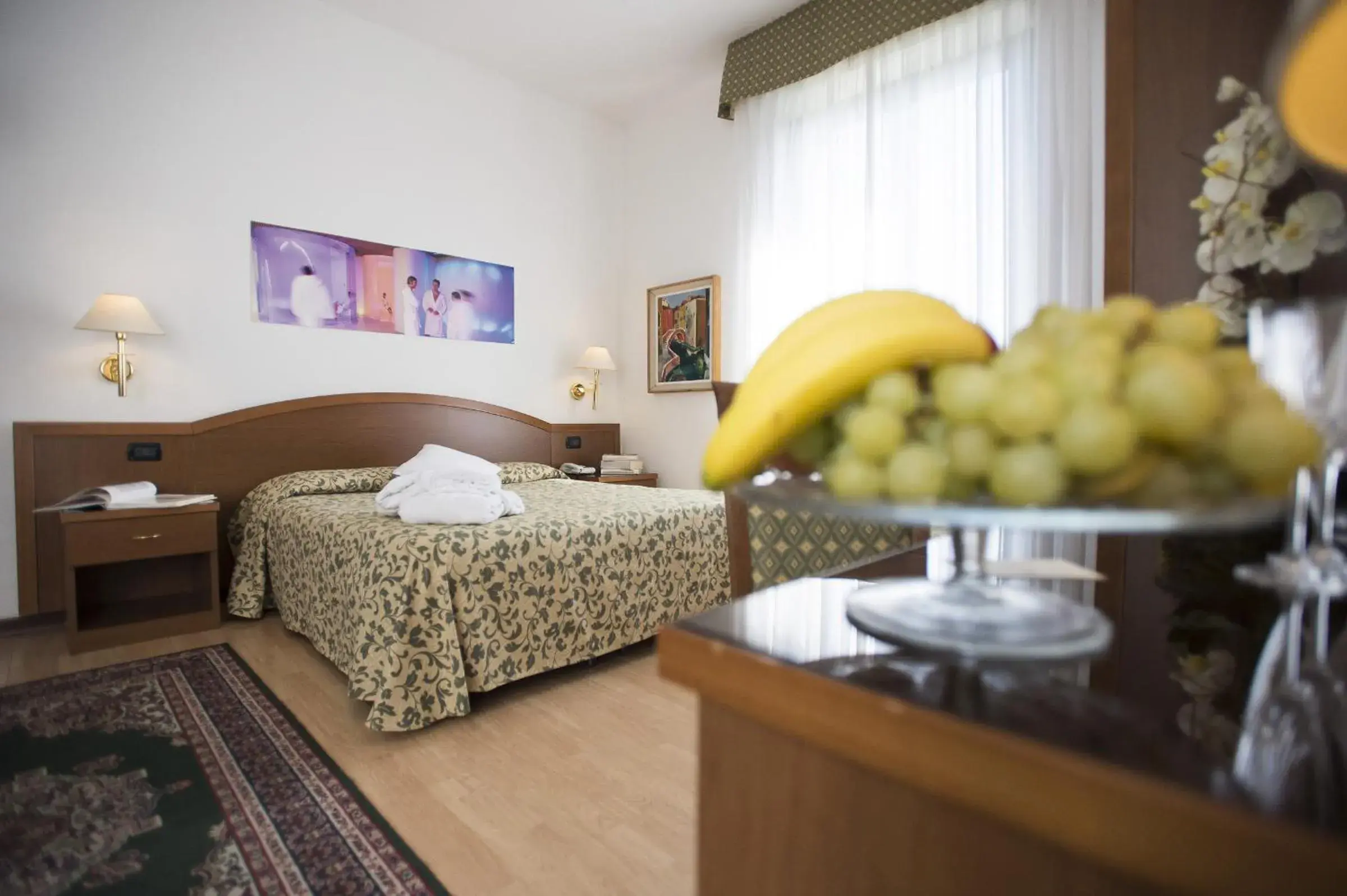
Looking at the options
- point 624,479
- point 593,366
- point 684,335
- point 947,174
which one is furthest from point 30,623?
point 947,174

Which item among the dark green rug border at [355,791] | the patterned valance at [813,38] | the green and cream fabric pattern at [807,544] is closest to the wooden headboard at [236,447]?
the dark green rug border at [355,791]

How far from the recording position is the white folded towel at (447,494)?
228 cm

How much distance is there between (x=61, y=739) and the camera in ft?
6.26

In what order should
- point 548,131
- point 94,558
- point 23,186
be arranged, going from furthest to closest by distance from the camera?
1. point 548,131
2. point 23,186
3. point 94,558

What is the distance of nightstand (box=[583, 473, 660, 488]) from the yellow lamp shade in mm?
4030

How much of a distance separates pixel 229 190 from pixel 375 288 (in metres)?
0.84

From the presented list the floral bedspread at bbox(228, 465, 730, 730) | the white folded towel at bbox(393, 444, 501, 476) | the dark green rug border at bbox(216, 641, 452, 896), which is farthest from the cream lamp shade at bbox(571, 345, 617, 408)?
the dark green rug border at bbox(216, 641, 452, 896)

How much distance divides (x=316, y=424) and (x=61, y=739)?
1976 millimetres

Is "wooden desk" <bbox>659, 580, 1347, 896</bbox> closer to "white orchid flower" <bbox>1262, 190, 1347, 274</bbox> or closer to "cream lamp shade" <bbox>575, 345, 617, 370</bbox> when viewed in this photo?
"white orchid flower" <bbox>1262, 190, 1347, 274</bbox>

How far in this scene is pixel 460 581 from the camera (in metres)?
2.10

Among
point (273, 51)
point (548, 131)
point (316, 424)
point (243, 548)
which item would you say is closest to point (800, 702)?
point (243, 548)

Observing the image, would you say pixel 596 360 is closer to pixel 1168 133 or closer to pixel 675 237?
pixel 675 237

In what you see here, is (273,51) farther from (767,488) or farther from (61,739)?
(767,488)

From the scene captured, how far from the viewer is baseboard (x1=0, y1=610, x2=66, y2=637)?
A: 285 centimetres
